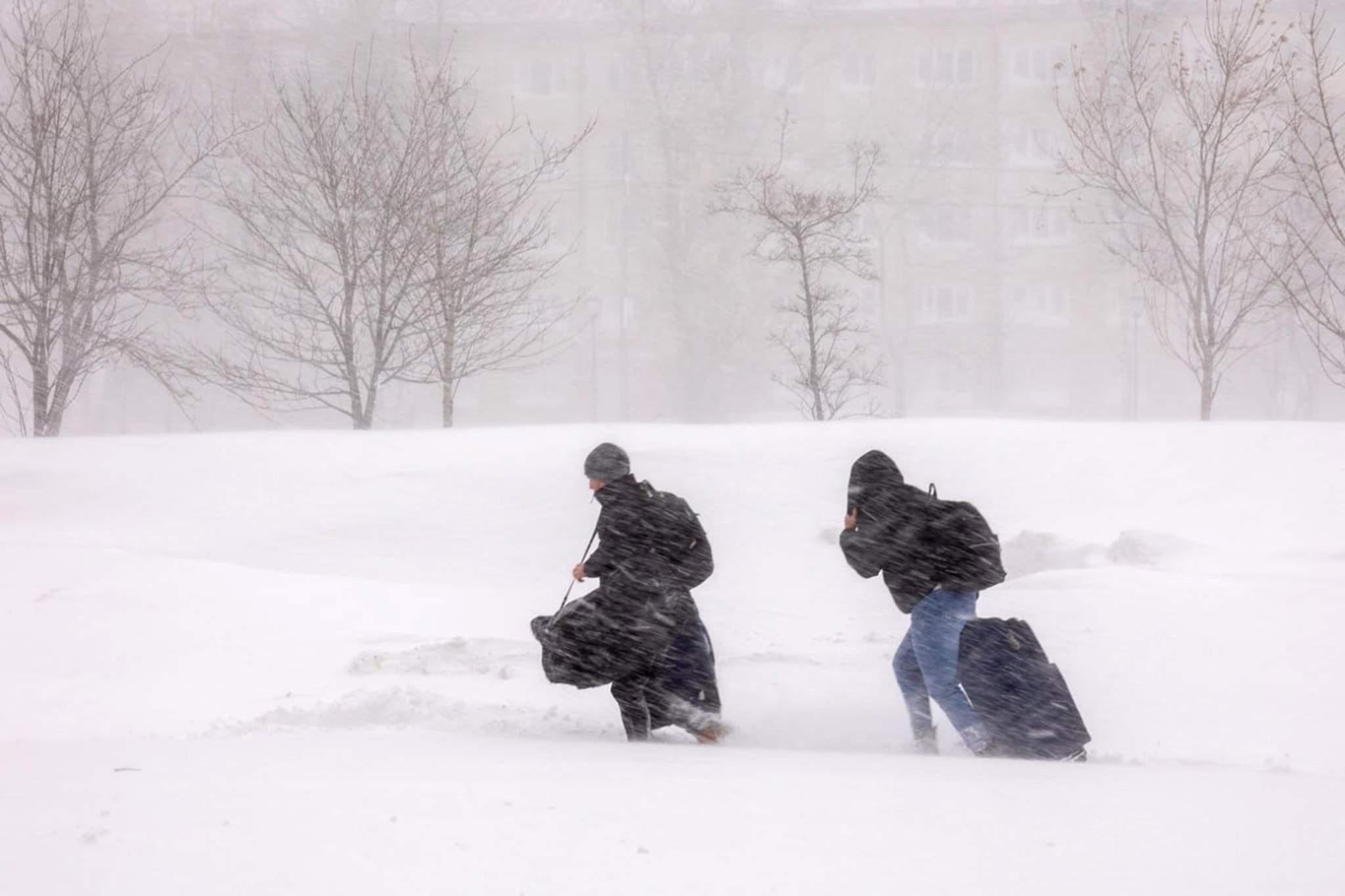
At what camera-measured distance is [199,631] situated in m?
8.19

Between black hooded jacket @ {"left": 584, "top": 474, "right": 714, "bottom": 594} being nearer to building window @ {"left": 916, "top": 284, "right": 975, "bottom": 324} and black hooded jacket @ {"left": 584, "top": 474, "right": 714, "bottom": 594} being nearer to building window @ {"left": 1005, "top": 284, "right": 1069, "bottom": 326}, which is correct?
building window @ {"left": 916, "top": 284, "right": 975, "bottom": 324}

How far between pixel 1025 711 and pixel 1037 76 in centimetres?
5297

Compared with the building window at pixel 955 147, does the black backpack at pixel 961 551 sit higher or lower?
lower

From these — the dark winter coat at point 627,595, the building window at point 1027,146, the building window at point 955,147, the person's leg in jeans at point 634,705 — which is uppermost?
the building window at point 1027,146

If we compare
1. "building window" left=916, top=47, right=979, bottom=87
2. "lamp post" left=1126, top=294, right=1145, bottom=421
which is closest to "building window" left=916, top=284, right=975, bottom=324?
"lamp post" left=1126, top=294, right=1145, bottom=421

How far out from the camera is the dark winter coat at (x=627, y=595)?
5.80m

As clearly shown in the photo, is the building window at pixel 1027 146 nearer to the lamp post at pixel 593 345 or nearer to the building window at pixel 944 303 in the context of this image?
the building window at pixel 944 303

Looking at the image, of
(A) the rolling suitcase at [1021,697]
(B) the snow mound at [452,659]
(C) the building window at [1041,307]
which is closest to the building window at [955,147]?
(C) the building window at [1041,307]

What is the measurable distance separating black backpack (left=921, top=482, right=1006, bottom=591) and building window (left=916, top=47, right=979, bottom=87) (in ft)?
161

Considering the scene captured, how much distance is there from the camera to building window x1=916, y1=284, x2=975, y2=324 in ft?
171

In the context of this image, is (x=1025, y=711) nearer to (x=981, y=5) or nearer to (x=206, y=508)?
(x=206, y=508)

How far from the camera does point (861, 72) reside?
53656 mm

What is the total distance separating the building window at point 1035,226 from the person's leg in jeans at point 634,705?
5046 centimetres

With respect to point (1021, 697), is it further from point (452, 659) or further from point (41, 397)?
point (41, 397)
